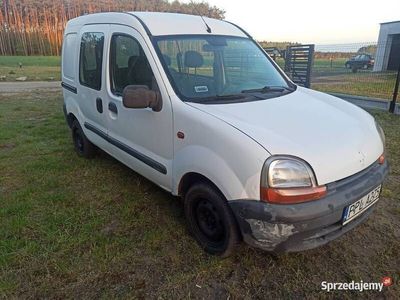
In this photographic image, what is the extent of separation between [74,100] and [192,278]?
3.21m

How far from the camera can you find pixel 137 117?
288 cm

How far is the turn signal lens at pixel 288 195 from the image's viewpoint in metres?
1.85

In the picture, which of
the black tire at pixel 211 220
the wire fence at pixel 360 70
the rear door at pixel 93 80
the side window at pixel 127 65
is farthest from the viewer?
the wire fence at pixel 360 70

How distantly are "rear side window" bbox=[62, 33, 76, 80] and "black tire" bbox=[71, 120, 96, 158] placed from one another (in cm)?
72

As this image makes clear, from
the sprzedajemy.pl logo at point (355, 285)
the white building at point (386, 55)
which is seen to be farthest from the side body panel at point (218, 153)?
the white building at point (386, 55)

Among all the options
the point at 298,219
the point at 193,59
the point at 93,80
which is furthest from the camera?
the point at 93,80

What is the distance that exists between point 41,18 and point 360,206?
1554 inches

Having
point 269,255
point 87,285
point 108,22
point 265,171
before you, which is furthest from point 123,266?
point 108,22

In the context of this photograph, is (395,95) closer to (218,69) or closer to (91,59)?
(218,69)

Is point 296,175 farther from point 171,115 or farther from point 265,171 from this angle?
point 171,115

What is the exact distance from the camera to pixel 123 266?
231 cm

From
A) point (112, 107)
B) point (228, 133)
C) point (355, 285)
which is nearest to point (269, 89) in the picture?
point (228, 133)

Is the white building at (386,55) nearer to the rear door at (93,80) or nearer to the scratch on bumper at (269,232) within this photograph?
the rear door at (93,80)

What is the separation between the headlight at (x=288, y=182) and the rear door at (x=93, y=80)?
2.26 meters
